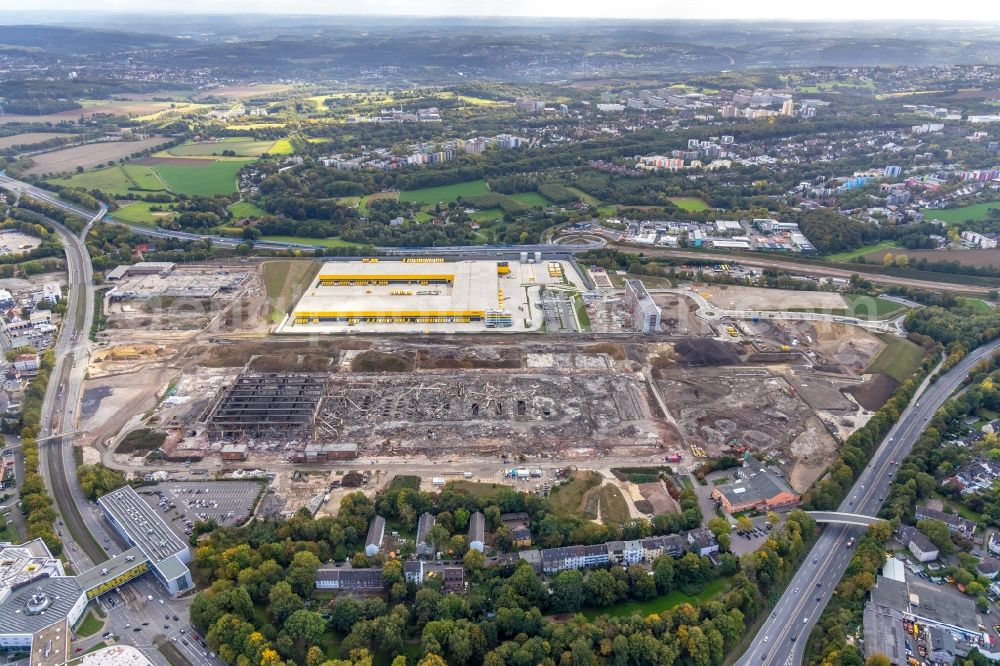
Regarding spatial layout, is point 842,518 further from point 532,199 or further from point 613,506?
point 532,199

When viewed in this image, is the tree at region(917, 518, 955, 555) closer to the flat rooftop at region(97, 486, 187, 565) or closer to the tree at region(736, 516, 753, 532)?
the tree at region(736, 516, 753, 532)

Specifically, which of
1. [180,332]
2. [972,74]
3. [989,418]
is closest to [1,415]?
[180,332]

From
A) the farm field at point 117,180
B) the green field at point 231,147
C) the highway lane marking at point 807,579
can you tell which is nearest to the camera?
the highway lane marking at point 807,579

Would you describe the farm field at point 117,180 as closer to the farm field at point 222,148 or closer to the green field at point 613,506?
the farm field at point 222,148

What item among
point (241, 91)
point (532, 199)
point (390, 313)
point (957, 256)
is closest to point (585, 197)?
point (532, 199)

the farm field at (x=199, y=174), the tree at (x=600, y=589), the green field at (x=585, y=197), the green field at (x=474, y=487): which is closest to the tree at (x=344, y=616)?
the green field at (x=474, y=487)

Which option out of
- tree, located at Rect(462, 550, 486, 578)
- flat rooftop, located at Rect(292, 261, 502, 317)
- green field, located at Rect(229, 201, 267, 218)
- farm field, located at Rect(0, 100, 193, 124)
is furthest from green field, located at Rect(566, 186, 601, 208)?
farm field, located at Rect(0, 100, 193, 124)
